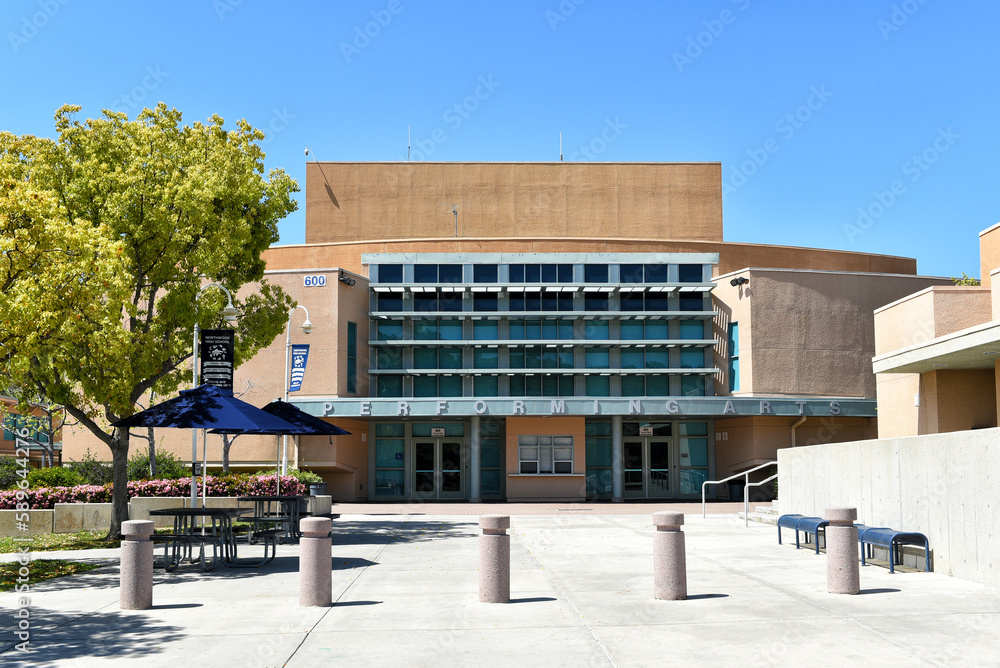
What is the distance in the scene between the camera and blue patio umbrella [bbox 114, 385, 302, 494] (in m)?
13.6

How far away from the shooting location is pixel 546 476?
117ft

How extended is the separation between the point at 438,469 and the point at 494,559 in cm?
2796

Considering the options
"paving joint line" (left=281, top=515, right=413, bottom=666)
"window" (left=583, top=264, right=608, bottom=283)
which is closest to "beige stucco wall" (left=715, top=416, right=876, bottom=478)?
"window" (left=583, top=264, right=608, bottom=283)

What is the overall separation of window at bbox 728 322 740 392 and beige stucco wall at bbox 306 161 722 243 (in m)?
9.85

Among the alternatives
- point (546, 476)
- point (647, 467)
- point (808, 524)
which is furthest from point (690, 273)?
point (808, 524)

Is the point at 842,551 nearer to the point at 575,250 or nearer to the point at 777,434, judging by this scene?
the point at 777,434

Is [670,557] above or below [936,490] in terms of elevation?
below

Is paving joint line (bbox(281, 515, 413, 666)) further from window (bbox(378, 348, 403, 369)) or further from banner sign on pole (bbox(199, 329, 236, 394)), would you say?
window (bbox(378, 348, 403, 369))

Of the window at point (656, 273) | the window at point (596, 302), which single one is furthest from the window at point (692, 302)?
the window at point (596, 302)

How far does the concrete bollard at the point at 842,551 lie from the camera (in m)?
10.2

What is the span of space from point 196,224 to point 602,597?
11.4m

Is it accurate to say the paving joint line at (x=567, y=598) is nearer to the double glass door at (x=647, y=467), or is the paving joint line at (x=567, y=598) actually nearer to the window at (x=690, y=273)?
the double glass door at (x=647, y=467)

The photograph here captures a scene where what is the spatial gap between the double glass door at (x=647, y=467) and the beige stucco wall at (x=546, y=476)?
2.59 metres

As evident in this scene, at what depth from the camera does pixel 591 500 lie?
36875 mm
